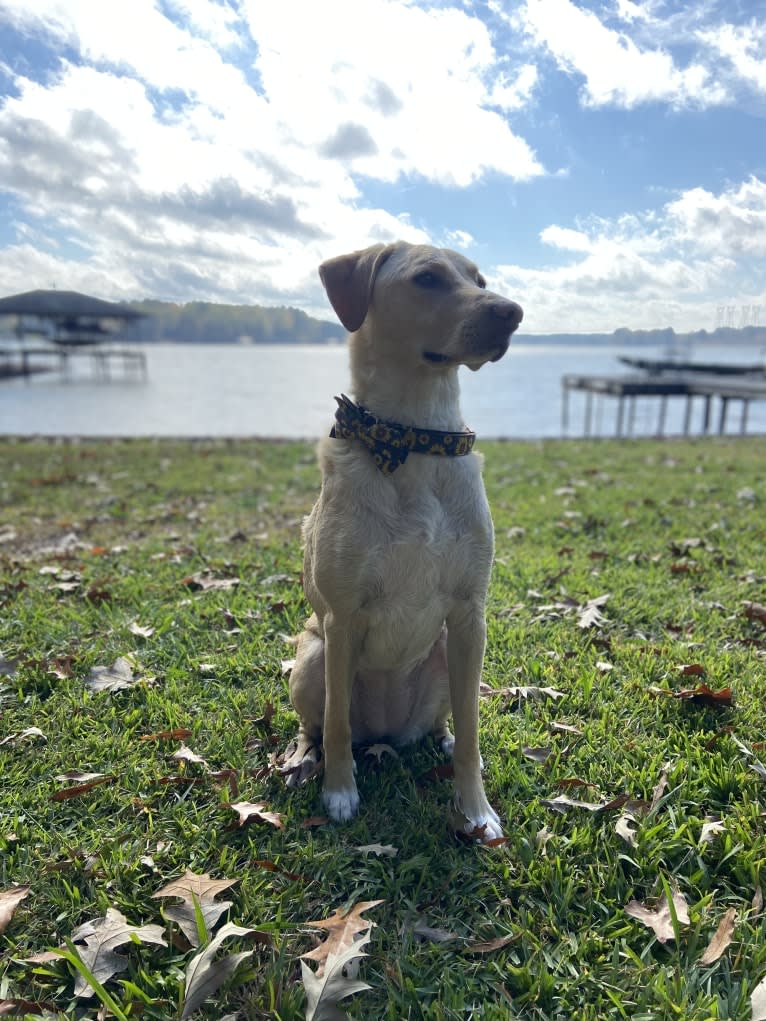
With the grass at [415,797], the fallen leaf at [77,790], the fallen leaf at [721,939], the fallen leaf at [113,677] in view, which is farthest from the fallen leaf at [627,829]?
the fallen leaf at [113,677]

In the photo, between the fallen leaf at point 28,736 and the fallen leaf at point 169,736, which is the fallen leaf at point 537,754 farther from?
the fallen leaf at point 28,736

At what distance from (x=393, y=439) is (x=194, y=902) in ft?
5.70

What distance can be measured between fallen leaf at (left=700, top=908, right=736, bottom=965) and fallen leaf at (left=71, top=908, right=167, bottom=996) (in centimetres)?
165

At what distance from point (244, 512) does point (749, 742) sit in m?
5.92

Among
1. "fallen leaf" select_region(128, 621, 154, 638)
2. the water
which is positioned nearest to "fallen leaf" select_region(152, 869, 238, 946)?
"fallen leaf" select_region(128, 621, 154, 638)

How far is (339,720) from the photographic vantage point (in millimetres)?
2678

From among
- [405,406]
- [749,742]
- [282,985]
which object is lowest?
[282,985]

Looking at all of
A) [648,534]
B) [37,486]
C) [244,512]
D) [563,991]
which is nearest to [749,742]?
[563,991]

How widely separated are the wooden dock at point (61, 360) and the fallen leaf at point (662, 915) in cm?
5151

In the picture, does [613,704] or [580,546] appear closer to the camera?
[613,704]

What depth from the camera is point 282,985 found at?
190 cm

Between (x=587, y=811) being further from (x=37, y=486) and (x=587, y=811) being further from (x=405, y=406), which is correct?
(x=37, y=486)

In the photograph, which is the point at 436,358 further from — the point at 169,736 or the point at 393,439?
the point at 169,736

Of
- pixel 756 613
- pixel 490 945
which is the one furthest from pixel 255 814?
pixel 756 613
